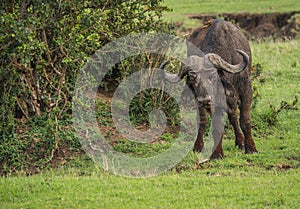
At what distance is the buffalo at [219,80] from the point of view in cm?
1059

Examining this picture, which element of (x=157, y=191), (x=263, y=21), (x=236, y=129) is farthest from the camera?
(x=263, y=21)

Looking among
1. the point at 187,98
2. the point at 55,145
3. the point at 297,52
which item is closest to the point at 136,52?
the point at 187,98

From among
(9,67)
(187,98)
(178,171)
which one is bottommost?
(178,171)

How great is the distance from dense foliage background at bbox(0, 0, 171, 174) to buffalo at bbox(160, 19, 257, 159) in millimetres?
1226

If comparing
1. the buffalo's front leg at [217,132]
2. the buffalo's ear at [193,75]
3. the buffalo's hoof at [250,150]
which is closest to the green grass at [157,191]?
the buffalo's front leg at [217,132]

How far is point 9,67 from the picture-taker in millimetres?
10742

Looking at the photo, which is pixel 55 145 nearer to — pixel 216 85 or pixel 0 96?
pixel 0 96

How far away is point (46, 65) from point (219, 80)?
291 cm

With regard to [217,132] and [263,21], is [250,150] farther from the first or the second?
[263,21]

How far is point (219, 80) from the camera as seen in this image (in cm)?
1097

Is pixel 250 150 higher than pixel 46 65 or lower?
lower

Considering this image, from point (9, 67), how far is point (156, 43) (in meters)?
3.48

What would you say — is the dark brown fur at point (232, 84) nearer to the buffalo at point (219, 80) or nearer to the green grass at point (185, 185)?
the buffalo at point (219, 80)

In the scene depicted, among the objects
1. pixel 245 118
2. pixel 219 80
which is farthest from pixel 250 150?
pixel 219 80
